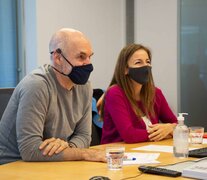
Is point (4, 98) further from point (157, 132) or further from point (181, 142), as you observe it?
point (181, 142)

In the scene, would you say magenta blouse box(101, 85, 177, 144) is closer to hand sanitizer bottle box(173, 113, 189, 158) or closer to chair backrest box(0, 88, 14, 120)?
hand sanitizer bottle box(173, 113, 189, 158)

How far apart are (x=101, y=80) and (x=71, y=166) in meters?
3.12

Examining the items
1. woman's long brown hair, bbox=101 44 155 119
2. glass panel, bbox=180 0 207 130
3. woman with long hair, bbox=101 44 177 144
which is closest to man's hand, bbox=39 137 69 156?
woman with long hair, bbox=101 44 177 144

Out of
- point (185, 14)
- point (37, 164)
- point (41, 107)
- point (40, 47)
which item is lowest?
point (37, 164)

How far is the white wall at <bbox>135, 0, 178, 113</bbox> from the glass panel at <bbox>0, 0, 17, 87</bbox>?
1.73m

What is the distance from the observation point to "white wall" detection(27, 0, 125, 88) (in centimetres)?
404

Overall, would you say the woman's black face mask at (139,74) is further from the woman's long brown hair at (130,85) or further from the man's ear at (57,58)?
the man's ear at (57,58)

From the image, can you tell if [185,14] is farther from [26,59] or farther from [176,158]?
[176,158]

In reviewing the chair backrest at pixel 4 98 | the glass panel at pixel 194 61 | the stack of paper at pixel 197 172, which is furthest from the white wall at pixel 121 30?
the stack of paper at pixel 197 172

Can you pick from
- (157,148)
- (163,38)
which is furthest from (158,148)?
(163,38)

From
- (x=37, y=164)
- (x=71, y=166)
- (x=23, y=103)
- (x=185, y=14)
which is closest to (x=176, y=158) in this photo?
(x=71, y=166)

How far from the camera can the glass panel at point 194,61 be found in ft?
15.1

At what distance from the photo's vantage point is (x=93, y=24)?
465 cm

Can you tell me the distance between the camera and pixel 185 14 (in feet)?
15.4
